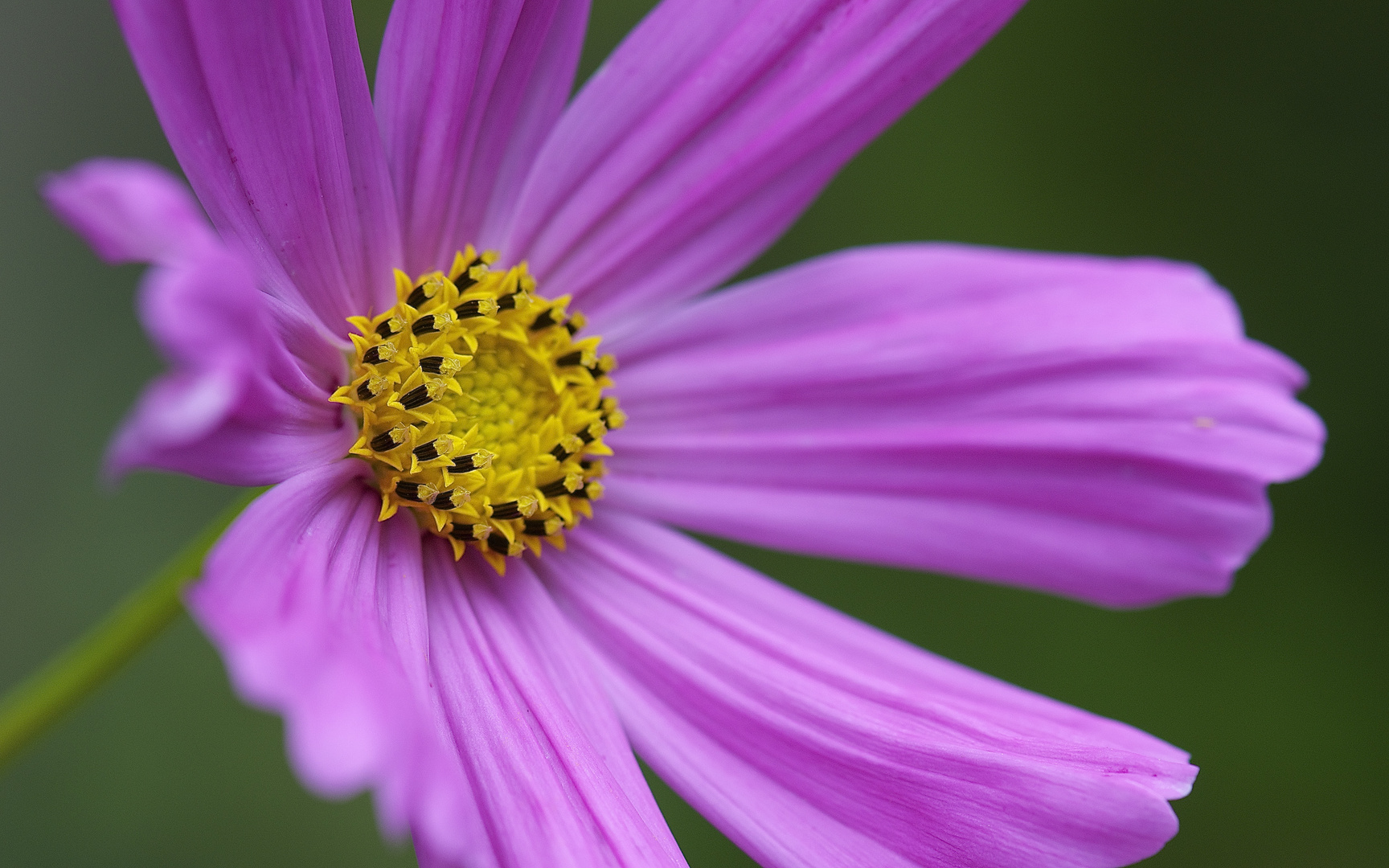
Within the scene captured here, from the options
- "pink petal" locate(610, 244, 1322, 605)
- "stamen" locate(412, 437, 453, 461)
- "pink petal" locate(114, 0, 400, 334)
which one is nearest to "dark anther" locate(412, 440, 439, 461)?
"stamen" locate(412, 437, 453, 461)

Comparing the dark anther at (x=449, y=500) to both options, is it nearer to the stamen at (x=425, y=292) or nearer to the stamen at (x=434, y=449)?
the stamen at (x=434, y=449)

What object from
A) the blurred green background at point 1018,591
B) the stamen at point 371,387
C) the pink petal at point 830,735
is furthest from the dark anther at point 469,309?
the blurred green background at point 1018,591

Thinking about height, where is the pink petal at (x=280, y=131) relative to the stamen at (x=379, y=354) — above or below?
above

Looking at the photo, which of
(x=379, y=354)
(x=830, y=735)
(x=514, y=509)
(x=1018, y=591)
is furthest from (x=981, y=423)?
(x=1018, y=591)

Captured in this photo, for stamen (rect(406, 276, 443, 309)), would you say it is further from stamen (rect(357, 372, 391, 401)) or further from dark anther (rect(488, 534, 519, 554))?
dark anther (rect(488, 534, 519, 554))

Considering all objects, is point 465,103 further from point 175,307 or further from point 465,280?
point 175,307
